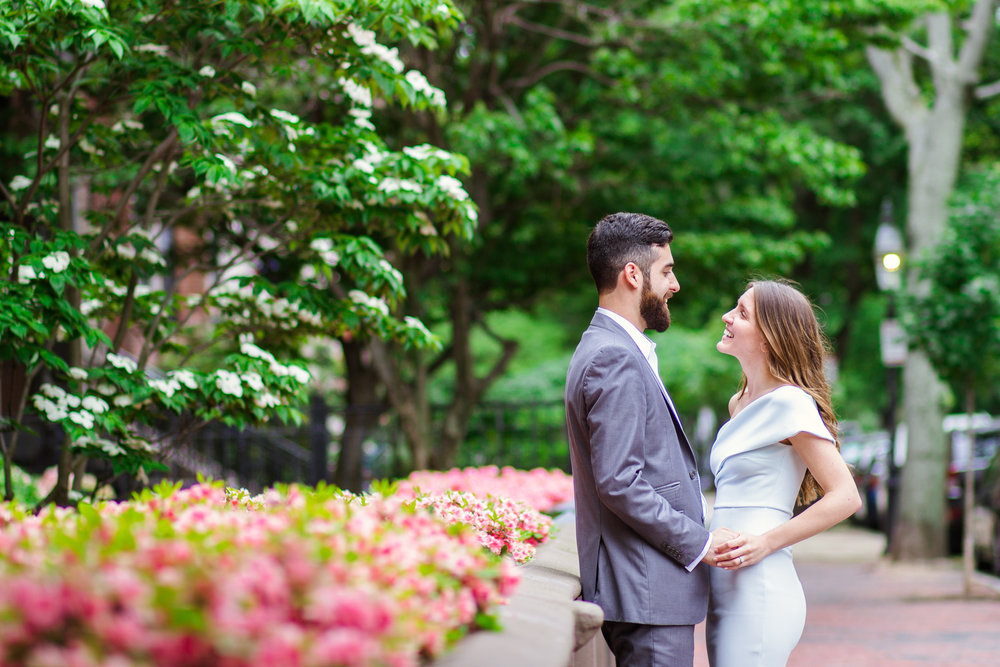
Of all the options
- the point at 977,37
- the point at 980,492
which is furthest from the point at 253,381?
the point at 977,37

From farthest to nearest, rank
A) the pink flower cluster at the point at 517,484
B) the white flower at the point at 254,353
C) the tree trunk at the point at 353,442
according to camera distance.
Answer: the tree trunk at the point at 353,442 → the pink flower cluster at the point at 517,484 → the white flower at the point at 254,353

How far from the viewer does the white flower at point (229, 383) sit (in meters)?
4.76

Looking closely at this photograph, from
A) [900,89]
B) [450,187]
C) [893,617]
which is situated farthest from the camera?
[900,89]

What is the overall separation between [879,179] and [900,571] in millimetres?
9082

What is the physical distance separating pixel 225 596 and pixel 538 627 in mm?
1093

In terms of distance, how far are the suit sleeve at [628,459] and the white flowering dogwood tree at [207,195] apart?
82.7 inches

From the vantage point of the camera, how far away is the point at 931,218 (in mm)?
13109

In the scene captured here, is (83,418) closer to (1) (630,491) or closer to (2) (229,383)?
(2) (229,383)

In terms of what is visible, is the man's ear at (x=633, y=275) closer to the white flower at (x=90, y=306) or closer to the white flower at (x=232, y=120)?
the white flower at (x=232, y=120)

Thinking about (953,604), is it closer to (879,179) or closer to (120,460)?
(120,460)

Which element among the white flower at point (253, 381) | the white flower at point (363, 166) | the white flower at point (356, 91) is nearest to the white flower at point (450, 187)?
the white flower at point (363, 166)

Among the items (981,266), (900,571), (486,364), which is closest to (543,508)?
(981,266)

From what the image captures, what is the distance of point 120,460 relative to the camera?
16.0ft

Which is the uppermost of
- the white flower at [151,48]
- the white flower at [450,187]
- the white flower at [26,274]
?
the white flower at [151,48]
